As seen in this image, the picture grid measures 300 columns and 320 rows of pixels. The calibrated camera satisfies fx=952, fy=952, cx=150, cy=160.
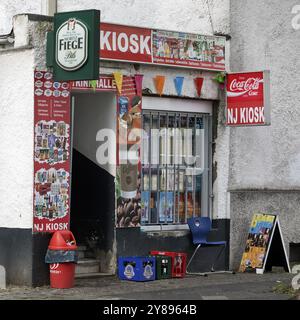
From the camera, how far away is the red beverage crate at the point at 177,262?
1533 cm

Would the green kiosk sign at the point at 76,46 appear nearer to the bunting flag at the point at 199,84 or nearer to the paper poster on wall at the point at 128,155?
the paper poster on wall at the point at 128,155

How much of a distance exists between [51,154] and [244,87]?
373cm

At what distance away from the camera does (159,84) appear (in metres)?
15.6

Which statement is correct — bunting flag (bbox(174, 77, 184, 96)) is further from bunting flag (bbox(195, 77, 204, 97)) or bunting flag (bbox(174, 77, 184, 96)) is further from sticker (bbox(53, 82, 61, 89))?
sticker (bbox(53, 82, 61, 89))

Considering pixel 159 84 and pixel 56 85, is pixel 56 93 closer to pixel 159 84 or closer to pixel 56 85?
pixel 56 85

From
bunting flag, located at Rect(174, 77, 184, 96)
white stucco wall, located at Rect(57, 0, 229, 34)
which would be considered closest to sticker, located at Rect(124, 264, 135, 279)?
bunting flag, located at Rect(174, 77, 184, 96)

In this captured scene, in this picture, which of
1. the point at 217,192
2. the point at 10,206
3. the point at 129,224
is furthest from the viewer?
the point at 217,192

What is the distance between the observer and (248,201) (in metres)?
16.8

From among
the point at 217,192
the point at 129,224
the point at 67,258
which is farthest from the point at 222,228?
the point at 67,258

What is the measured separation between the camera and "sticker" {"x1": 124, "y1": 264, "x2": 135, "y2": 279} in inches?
582

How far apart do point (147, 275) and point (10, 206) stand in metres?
2.43

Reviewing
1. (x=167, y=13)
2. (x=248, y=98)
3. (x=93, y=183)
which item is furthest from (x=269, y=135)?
(x=93, y=183)

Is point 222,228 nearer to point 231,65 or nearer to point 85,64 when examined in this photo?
point 231,65

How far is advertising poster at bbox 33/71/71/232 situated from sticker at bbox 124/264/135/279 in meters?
1.23
